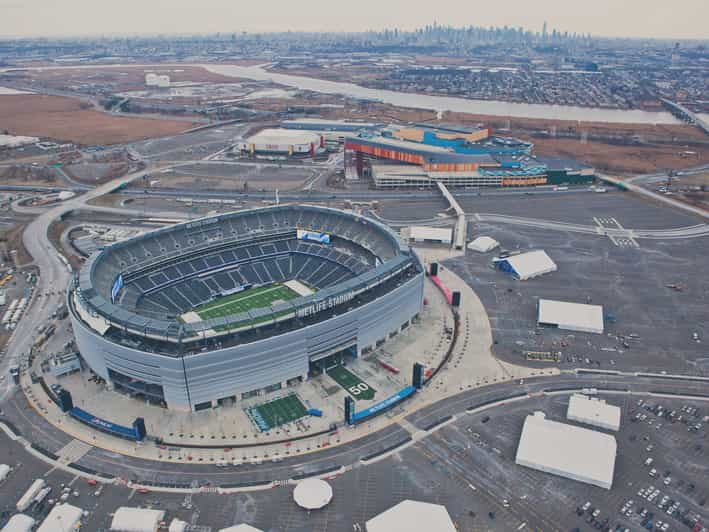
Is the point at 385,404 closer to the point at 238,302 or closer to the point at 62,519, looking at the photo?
the point at 238,302

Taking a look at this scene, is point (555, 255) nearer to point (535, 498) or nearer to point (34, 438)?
point (535, 498)

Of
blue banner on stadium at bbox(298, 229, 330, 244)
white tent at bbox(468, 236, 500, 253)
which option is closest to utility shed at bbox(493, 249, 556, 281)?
white tent at bbox(468, 236, 500, 253)

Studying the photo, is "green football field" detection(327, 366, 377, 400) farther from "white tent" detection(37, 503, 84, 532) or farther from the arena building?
the arena building

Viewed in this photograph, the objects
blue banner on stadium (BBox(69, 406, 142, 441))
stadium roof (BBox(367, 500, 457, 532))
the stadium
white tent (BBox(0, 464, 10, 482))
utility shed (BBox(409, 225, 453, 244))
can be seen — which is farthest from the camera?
utility shed (BBox(409, 225, 453, 244))

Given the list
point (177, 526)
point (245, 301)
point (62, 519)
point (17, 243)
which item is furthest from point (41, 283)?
point (177, 526)

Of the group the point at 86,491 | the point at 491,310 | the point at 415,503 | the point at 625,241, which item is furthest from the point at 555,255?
the point at 86,491
